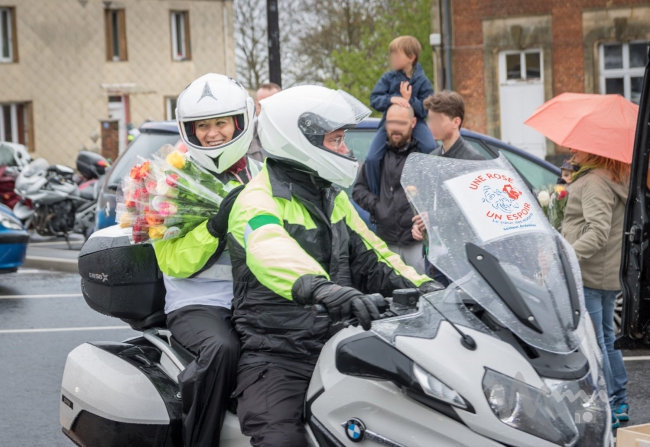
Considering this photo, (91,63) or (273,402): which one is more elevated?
(91,63)

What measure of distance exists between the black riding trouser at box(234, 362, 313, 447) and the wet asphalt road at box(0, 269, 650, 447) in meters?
2.44

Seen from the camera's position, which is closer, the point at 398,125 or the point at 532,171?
the point at 398,125

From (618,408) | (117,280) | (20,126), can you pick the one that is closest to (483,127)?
(20,126)

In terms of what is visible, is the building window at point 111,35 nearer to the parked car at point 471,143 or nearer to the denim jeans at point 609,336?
the parked car at point 471,143

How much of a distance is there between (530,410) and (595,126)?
10.3 ft

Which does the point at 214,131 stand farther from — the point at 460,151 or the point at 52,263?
the point at 52,263

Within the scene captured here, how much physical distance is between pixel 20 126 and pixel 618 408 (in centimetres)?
3426

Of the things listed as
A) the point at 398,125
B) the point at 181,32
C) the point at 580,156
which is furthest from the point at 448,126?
the point at 181,32

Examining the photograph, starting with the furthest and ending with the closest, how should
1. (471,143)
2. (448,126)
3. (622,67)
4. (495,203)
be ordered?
(622,67) < (471,143) < (448,126) < (495,203)

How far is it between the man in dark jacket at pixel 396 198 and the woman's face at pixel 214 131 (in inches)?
102

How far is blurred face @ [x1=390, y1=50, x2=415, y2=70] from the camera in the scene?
7.34 metres

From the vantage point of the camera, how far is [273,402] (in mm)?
3363

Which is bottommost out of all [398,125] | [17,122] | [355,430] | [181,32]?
[355,430]

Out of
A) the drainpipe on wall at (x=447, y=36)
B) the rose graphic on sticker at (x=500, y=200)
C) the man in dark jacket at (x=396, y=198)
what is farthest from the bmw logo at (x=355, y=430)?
the drainpipe on wall at (x=447, y=36)
